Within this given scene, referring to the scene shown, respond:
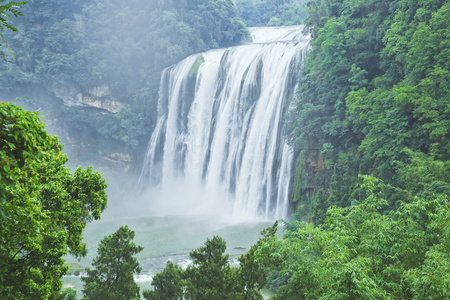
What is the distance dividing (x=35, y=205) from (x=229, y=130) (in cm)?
2488

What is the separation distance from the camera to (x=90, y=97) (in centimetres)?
4234

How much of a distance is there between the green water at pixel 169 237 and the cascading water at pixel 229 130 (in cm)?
269

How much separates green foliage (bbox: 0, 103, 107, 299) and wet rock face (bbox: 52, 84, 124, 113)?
36609 mm

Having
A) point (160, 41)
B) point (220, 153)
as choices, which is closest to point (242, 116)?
point (220, 153)

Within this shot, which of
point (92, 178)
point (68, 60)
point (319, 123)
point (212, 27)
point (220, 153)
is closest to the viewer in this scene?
point (92, 178)

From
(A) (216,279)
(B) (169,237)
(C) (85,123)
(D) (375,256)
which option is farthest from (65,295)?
(C) (85,123)

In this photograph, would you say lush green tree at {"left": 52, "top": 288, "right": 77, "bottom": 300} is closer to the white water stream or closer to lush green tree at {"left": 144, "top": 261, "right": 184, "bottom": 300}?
lush green tree at {"left": 144, "top": 261, "right": 184, "bottom": 300}

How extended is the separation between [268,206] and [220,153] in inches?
297

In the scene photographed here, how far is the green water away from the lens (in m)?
19.4

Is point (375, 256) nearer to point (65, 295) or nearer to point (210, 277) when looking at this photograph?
point (210, 277)

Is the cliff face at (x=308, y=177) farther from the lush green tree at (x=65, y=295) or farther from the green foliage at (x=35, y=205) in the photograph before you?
the green foliage at (x=35, y=205)

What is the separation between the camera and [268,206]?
25.7 meters

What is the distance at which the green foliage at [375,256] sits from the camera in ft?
18.3

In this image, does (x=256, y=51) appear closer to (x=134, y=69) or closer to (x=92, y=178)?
(x=134, y=69)
